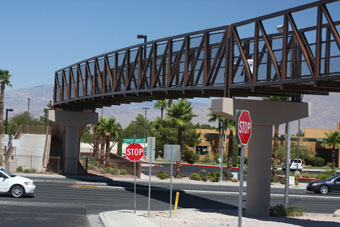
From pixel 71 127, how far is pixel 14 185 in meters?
23.7

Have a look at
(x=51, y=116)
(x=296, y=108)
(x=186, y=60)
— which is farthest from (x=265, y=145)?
(x=51, y=116)

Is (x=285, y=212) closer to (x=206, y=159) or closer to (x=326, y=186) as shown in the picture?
(x=326, y=186)

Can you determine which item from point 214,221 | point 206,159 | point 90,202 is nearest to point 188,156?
point 206,159

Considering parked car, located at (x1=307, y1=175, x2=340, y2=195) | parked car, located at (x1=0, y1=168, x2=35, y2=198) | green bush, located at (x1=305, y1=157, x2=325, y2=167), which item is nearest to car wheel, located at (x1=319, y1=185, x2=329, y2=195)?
parked car, located at (x1=307, y1=175, x2=340, y2=195)

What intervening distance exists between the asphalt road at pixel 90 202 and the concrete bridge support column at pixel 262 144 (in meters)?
3.70

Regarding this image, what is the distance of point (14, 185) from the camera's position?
95.9ft

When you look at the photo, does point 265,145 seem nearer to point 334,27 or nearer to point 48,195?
point 334,27

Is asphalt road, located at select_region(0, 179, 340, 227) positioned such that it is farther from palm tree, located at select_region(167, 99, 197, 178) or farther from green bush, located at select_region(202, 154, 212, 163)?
green bush, located at select_region(202, 154, 212, 163)

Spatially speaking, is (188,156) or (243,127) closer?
(243,127)

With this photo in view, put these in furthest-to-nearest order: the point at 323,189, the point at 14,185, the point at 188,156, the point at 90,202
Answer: the point at 188,156 < the point at 323,189 < the point at 90,202 < the point at 14,185

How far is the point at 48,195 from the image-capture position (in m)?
32.4

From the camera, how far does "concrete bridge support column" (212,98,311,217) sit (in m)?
26.2

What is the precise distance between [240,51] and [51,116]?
30.0 m

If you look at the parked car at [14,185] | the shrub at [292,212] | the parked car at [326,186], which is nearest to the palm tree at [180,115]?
the parked car at [326,186]
